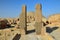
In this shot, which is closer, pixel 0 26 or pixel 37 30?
pixel 37 30

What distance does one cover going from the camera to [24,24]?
22.5 meters

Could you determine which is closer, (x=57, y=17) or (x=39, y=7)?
(x=39, y=7)

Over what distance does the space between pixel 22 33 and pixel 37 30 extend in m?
2.25

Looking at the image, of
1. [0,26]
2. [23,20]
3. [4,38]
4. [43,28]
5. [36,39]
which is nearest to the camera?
[36,39]

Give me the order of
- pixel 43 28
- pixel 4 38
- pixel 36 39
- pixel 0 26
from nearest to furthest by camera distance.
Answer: pixel 36 39 → pixel 43 28 → pixel 4 38 → pixel 0 26

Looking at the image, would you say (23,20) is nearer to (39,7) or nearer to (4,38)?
(39,7)

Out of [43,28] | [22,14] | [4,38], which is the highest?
[22,14]

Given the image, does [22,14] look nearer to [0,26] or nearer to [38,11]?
[38,11]

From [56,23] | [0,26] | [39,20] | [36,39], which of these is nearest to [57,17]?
[56,23]

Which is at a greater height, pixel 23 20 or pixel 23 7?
pixel 23 7

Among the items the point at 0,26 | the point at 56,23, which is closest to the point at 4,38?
the point at 0,26

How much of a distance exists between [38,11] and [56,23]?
15993 mm

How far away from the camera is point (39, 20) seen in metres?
21.8

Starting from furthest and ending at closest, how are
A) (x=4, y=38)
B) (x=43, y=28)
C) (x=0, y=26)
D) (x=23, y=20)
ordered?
(x=0, y=26)
(x=4, y=38)
(x=23, y=20)
(x=43, y=28)
